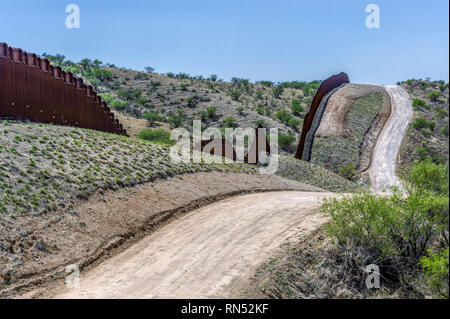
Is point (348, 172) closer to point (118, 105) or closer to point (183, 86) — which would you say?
point (118, 105)

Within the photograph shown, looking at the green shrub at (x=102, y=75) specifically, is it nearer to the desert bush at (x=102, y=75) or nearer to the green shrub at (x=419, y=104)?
the desert bush at (x=102, y=75)

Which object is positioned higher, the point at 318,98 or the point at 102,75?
the point at 102,75

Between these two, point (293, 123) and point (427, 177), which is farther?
point (293, 123)

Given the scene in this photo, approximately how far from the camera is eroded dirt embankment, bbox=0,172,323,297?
12945 mm

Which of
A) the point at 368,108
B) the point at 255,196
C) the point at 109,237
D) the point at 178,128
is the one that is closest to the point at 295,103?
the point at 368,108

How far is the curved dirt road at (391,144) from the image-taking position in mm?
36713

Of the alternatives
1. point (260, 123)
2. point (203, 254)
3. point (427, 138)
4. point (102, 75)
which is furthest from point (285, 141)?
point (203, 254)

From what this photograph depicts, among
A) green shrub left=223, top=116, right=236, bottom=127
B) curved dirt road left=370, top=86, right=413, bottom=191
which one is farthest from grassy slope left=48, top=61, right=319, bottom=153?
curved dirt road left=370, top=86, right=413, bottom=191

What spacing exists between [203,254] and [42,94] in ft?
49.9

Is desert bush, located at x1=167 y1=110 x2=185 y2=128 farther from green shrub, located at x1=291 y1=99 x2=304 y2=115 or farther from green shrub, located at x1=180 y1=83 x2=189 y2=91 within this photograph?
green shrub, located at x1=291 y1=99 x2=304 y2=115

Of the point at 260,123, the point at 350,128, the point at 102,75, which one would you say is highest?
the point at 102,75

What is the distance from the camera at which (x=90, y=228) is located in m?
15.8

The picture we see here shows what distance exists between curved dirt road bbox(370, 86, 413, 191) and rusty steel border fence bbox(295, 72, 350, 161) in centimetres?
657

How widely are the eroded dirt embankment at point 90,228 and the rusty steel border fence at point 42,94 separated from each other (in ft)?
25.6
